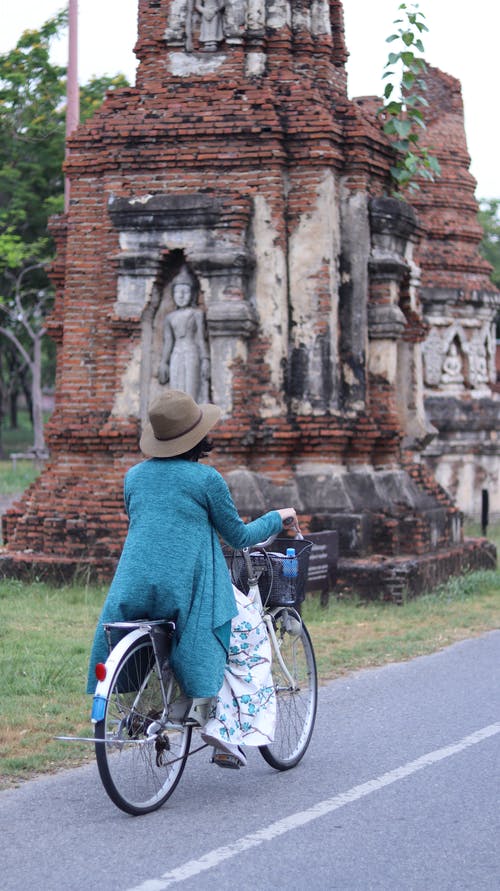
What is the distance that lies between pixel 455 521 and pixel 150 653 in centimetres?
998

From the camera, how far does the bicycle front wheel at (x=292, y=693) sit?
6.60 meters

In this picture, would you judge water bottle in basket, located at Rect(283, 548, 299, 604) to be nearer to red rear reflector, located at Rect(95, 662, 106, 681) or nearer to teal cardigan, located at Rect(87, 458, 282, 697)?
teal cardigan, located at Rect(87, 458, 282, 697)

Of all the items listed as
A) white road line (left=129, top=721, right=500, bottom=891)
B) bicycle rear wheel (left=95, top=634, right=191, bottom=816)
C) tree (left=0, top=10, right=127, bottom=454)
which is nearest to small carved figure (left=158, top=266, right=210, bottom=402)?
white road line (left=129, top=721, right=500, bottom=891)

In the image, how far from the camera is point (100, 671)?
214 inches

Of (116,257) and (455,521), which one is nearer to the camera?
(116,257)

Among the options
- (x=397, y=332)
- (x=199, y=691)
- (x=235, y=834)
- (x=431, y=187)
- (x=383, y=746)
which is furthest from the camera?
(x=431, y=187)

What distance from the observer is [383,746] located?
23.3ft

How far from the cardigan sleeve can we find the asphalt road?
1179 mm

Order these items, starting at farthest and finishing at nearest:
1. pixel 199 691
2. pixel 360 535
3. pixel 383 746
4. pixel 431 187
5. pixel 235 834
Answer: pixel 431 187, pixel 360 535, pixel 383 746, pixel 199 691, pixel 235 834

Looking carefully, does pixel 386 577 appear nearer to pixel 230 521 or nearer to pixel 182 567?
pixel 230 521

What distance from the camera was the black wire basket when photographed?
6418 mm

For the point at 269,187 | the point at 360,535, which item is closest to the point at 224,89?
the point at 269,187

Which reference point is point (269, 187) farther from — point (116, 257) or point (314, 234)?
point (116, 257)

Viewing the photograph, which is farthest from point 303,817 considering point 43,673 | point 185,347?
point 185,347
